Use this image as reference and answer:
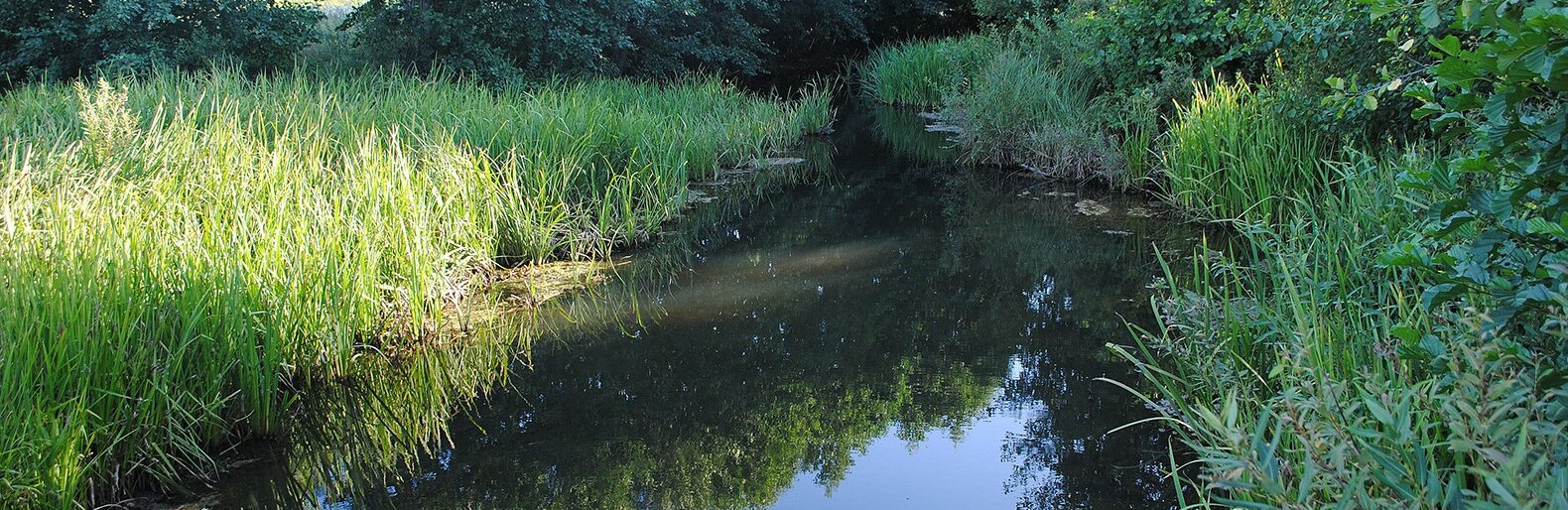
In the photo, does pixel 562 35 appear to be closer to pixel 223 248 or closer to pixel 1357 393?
pixel 223 248

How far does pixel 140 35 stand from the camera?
31.9 ft

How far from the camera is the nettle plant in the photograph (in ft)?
5.39

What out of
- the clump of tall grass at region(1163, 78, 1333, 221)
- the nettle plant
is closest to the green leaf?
the nettle plant

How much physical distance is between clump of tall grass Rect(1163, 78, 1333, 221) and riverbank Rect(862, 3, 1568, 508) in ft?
0.06

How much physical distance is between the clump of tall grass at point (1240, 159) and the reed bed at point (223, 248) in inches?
129

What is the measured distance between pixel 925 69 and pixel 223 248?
11555 millimetres

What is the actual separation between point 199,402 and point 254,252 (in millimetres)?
751

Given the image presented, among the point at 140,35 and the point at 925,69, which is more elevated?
the point at 925,69

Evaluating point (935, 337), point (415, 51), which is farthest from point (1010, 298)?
point (415, 51)

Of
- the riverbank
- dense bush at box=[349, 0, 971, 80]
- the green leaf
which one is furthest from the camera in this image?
dense bush at box=[349, 0, 971, 80]

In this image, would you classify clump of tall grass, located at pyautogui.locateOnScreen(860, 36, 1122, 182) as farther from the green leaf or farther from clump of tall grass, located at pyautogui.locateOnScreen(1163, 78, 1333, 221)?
the green leaf

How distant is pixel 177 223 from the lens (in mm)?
3504

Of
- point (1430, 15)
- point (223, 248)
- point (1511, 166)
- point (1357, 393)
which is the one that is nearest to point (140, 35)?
point (223, 248)

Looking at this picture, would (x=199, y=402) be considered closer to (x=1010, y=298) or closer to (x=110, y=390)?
(x=110, y=390)
